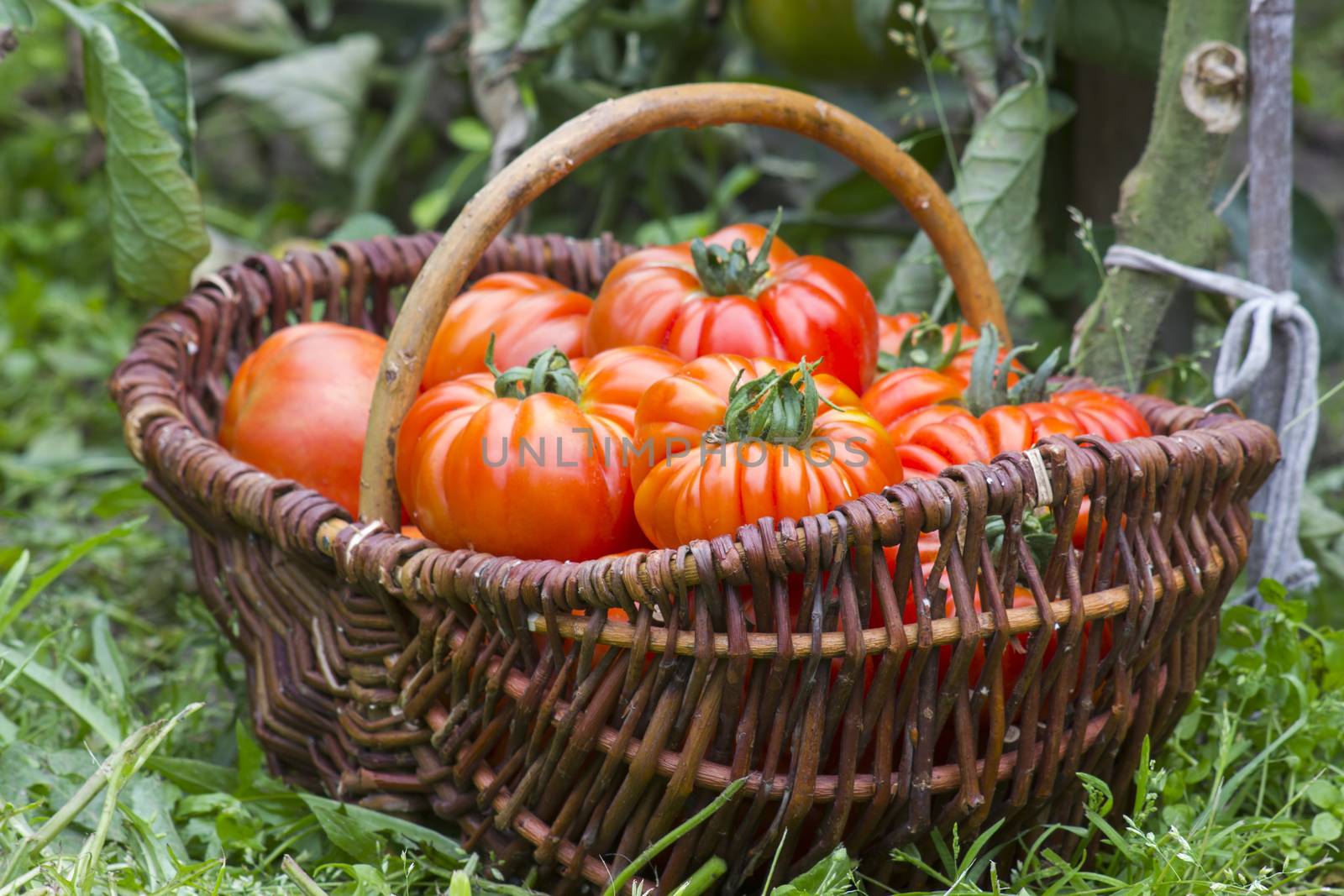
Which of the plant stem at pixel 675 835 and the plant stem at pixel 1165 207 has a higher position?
the plant stem at pixel 1165 207

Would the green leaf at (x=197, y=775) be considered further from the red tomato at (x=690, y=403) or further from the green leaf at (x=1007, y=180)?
the green leaf at (x=1007, y=180)

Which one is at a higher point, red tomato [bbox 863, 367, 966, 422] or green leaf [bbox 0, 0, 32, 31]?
green leaf [bbox 0, 0, 32, 31]

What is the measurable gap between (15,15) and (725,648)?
110 centimetres

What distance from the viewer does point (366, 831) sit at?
3.45 ft

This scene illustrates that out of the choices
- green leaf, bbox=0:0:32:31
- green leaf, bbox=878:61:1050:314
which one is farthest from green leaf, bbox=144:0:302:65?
green leaf, bbox=878:61:1050:314

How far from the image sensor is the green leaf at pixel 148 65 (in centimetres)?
146

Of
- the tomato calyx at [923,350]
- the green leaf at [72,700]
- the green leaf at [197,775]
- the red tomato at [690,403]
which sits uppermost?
the red tomato at [690,403]

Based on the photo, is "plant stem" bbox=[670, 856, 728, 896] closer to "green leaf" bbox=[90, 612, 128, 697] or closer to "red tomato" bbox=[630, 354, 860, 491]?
"red tomato" bbox=[630, 354, 860, 491]

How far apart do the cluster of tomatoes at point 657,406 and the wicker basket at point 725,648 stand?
0.08 metres

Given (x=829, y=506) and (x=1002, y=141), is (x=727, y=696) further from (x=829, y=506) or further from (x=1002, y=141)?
(x=1002, y=141)

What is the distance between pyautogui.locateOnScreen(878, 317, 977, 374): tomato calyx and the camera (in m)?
1.23

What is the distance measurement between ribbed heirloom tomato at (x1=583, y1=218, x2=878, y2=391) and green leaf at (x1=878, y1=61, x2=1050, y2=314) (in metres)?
0.41

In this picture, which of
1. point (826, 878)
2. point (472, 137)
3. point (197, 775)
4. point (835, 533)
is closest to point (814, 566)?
point (835, 533)

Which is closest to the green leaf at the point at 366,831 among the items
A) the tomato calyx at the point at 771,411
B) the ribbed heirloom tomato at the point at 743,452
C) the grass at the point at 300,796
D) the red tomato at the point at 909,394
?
the grass at the point at 300,796
